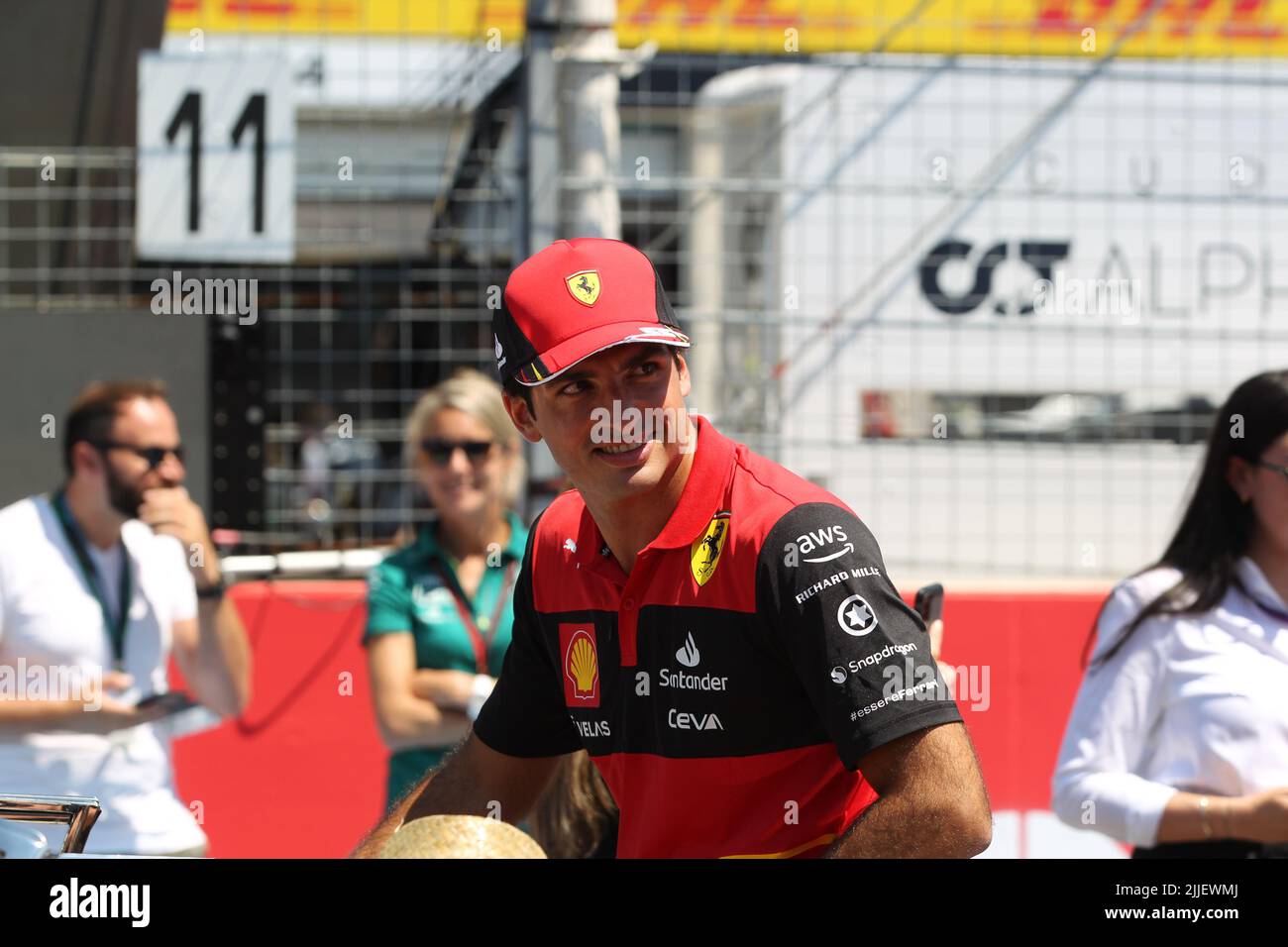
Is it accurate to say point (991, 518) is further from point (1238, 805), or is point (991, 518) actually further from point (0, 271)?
point (0, 271)

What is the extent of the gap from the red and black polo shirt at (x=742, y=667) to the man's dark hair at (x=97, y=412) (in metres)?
2.29

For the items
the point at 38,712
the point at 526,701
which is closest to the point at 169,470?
the point at 38,712

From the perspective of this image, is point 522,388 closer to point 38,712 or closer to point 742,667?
point 742,667

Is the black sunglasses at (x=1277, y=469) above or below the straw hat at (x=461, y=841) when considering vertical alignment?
above

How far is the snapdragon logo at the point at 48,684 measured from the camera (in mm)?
3377

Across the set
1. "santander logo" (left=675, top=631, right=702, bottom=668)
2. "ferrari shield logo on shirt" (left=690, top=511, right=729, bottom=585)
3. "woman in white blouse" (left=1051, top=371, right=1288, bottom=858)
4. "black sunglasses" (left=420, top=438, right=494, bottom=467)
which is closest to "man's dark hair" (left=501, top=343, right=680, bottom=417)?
"ferrari shield logo on shirt" (left=690, top=511, right=729, bottom=585)

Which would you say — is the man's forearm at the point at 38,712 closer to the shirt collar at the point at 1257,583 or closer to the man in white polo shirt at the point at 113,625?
the man in white polo shirt at the point at 113,625

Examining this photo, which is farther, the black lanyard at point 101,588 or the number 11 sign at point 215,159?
the number 11 sign at point 215,159

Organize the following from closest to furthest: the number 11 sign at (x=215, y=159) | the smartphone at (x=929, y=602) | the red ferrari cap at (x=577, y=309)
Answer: the red ferrari cap at (x=577, y=309), the smartphone at (x=929, y=602), the number 11 sign at (x=215, y=159)

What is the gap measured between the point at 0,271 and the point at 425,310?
5.51 ft

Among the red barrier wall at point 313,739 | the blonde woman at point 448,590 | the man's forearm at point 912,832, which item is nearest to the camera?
the man's forearm at point 912,832

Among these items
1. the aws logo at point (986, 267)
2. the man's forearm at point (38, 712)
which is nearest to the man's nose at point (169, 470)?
the man's forearm at point (38, 712)
